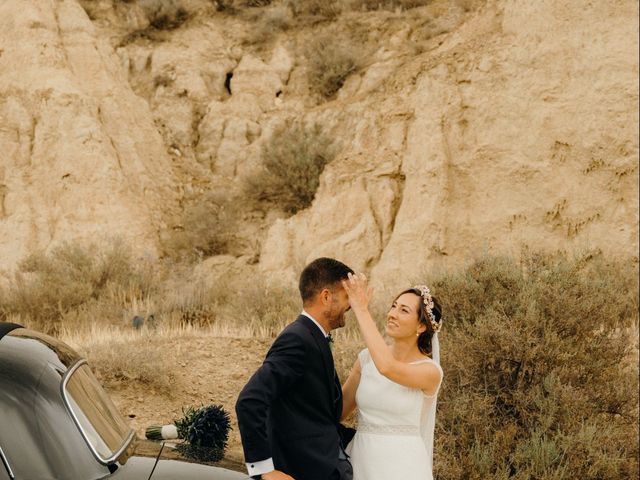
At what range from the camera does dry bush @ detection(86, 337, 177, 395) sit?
796 cm

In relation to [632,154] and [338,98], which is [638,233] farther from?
[338,98]

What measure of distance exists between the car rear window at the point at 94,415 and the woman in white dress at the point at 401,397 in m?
1.24

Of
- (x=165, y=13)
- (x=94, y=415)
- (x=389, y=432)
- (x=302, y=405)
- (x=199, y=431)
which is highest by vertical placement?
(x=165, y=13)

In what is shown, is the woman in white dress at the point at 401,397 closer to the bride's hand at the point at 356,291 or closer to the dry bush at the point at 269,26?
the bride's hand at the point at 356,291

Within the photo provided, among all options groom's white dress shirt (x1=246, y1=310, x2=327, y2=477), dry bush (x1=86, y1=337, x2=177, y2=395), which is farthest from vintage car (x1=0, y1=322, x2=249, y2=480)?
dry bush (x1=86, y1=337, x2=177, y2=395)

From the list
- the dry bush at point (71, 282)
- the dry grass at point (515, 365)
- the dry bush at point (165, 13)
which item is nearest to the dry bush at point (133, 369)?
the dry grass at point (515, 365)

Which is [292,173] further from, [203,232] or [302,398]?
[302,398]

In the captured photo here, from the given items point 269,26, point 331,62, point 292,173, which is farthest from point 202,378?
point 269,26

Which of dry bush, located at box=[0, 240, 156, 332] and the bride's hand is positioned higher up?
the bride's hand

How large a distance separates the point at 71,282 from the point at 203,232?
365 cm

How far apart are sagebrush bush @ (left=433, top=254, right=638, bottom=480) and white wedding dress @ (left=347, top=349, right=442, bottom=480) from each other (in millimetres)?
2376

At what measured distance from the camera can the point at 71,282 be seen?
1195 centimetres

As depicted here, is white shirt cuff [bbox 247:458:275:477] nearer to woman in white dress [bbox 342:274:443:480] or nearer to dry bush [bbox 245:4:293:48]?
woman in white dress [bbox 342:274:443:480]

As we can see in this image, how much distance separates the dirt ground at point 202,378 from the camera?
767 centimetres
